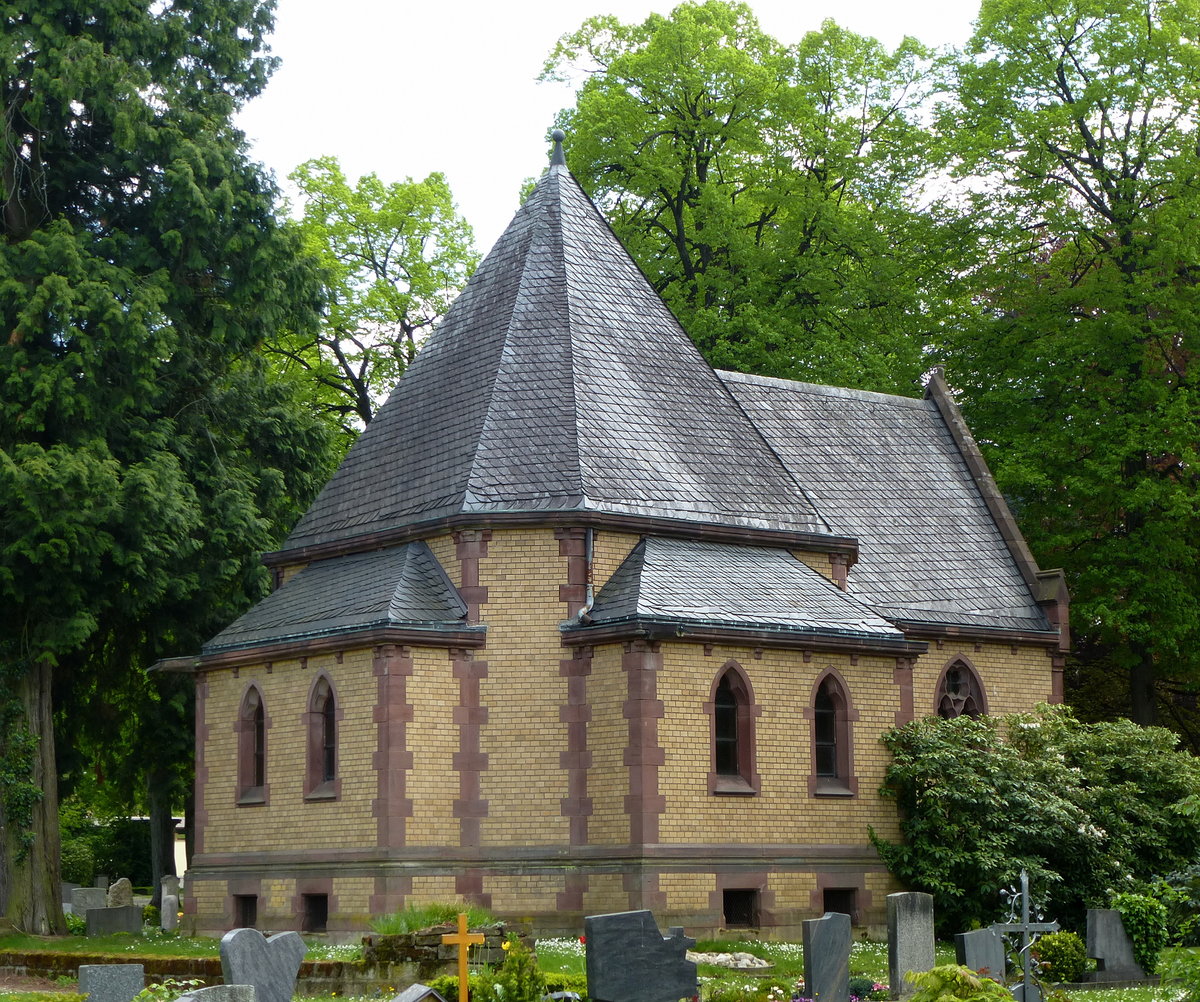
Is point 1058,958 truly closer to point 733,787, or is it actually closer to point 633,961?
point 733,787

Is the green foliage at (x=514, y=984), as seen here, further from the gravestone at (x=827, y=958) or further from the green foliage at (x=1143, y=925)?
the green foliage at (x=1143, y=925)

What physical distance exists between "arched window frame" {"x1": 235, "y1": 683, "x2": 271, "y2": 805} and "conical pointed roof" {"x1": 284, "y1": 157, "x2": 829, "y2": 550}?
2832mm

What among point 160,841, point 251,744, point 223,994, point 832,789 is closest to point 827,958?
point 223,994

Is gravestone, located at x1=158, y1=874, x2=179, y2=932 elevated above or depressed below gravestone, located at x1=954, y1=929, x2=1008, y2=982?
below

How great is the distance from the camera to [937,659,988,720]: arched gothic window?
101ft

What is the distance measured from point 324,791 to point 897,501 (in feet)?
41.2

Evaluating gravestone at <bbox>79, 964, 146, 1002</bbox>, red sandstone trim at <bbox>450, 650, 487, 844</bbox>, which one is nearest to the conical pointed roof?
red sandstone trim at <bbox>450, 650, 487, 844</bbox>

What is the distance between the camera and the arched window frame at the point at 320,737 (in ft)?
84.6

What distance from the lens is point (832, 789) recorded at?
2636 centimetres

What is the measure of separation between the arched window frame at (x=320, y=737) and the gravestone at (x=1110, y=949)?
1086 centimetres

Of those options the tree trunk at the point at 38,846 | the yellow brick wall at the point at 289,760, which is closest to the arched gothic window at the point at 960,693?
the yellow brick wall at the point at 289,760

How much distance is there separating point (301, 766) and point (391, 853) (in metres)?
2.47

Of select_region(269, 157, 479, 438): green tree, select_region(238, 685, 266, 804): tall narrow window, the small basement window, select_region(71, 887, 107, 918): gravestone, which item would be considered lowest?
select_region(71, 887, 107, 918): gravestone

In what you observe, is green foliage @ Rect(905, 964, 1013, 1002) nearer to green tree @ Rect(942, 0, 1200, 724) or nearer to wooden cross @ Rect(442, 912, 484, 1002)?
wooden cross @ Rect(442, 912, 484, 1002)
